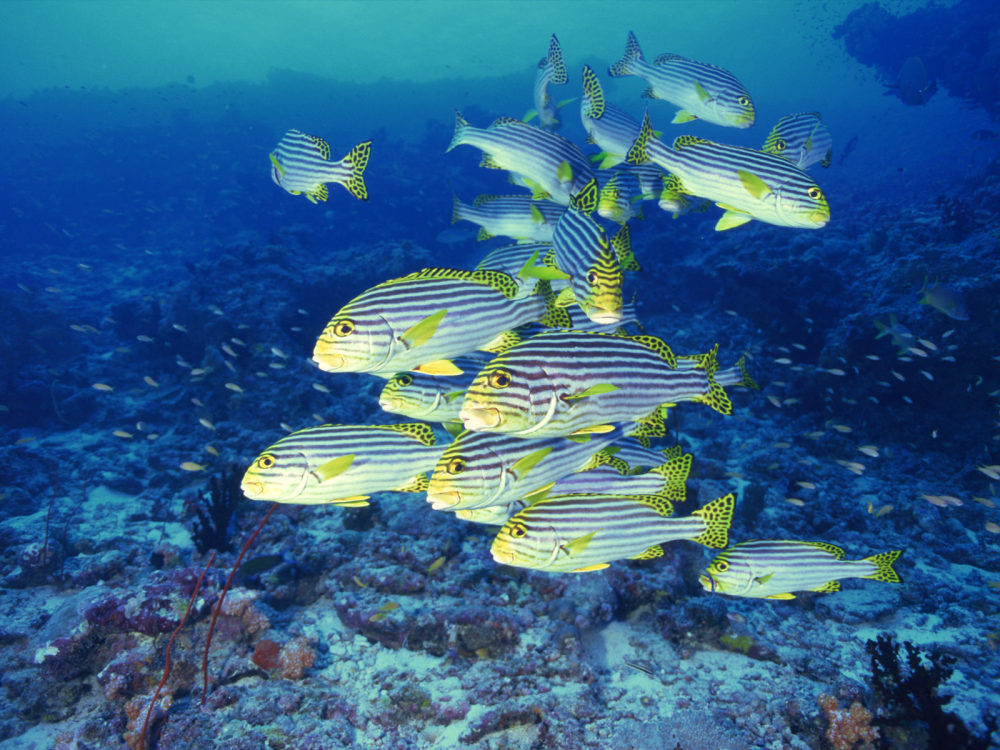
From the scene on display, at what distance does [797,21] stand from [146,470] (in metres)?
131

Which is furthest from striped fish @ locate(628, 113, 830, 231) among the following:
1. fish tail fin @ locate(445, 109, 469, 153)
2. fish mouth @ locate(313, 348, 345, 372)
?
fish mouth @ locate(313, 348, 345, 372)

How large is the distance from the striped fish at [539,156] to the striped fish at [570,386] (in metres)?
2.16

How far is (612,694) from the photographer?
14.7 feet

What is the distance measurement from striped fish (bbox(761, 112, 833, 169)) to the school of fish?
0.08m

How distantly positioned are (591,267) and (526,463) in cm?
131

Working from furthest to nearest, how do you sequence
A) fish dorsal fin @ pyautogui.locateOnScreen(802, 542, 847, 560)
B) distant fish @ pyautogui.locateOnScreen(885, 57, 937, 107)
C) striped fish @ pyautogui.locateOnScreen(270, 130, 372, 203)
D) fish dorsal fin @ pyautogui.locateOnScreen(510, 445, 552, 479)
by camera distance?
distant fish @ pyautogui.locateOnScreen(885, 57, 937, 107) < striped fish @ pyautogui.locateOnScreen(270, 130, 372, 203) < fish dorsal fin @ pyautogui.locateOnScreen(802, 542, 847, 560) < fish dorsal fin @ pyautogui.locateOnScreen(510, 445, 552, 479)

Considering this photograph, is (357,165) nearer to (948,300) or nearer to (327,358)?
(327,358)

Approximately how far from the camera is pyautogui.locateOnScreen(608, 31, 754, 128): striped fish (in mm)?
4488

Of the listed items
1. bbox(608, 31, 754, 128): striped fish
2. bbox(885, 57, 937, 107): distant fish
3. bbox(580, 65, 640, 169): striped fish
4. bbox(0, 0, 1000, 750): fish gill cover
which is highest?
bbox(885, 57, 937, 107): distant fish

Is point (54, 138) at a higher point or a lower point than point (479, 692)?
higher

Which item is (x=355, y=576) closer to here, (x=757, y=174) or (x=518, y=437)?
(x=518, y=437)

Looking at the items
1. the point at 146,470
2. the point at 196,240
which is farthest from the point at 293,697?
the point at 196,240

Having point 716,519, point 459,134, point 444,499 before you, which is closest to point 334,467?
point 444,499

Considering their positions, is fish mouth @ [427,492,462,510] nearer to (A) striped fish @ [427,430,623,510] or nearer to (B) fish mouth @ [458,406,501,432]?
(A) striped fish @ [427,430,623,510]
